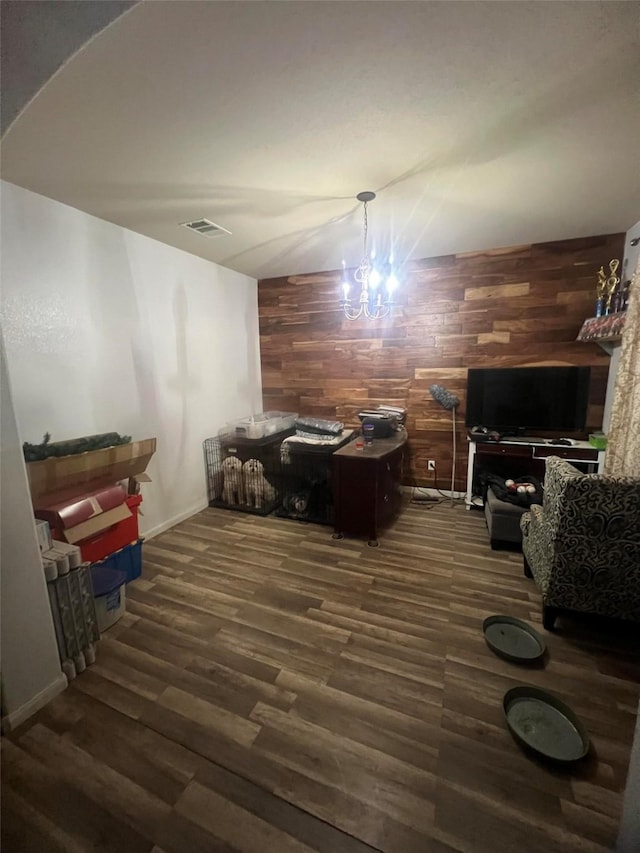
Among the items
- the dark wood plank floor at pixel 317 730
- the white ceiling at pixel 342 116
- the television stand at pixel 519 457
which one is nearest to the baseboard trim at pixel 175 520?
the dark wood plank floor at pixel 317 730

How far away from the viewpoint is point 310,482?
3.37m

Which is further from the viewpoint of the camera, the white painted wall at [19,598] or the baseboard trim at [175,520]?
the baseboard trim at [175,520]

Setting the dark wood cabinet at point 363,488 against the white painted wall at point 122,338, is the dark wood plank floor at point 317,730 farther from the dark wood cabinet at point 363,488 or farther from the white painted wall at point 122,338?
the white painted wall at point 122,338

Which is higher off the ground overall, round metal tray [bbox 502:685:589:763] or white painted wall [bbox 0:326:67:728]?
white painted wall [bbox 0:326:67:728]

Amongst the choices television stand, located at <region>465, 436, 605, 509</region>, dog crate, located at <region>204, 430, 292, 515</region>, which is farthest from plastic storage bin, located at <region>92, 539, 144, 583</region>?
television stand, located at <region>465, 436, 605, 509</region>

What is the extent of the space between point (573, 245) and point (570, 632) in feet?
10.5

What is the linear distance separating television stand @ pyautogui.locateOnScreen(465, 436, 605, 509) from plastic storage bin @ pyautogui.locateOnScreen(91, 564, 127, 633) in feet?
10.0

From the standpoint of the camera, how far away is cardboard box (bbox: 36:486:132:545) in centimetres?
191

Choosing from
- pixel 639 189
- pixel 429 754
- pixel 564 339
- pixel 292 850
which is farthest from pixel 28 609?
pixel 564 339

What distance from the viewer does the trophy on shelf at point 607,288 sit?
283cm

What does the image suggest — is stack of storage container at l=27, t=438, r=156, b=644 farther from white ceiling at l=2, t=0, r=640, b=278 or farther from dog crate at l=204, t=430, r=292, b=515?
white ceiling at l=2, t=0, r=640, b=278

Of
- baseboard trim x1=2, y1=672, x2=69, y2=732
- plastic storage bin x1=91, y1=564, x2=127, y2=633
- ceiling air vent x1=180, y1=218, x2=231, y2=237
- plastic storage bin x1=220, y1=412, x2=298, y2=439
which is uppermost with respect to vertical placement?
ceiling air vent x1=180, y1=218, x2=231, y2=237

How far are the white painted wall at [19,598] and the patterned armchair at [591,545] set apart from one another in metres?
2.48

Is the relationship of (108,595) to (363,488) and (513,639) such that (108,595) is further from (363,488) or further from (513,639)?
(513,639)
